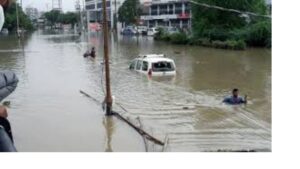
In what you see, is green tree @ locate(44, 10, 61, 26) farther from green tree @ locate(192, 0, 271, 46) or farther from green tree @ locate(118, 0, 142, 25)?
green tree @ locate(192, 0, 271, 46)

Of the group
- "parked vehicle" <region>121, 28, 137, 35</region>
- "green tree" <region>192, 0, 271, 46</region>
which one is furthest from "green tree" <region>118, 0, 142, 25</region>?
"green tree" <region>192, 0, 271, 46</region>

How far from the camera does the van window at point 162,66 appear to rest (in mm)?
16672

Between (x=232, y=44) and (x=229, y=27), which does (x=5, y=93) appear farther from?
(x=229, y=27)

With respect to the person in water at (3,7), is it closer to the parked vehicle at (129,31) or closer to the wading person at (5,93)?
the wading person at (5,93)

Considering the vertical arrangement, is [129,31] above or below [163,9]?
below

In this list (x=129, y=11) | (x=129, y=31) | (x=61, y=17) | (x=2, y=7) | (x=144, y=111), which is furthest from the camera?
(x=61, y=17)

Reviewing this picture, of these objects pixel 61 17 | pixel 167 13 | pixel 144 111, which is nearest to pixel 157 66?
pixel 144 111

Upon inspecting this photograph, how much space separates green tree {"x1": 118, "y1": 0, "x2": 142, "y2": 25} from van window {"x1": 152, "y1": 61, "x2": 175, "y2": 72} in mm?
47206

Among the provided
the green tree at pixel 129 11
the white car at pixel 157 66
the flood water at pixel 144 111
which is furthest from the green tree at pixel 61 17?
the white car at pixel 157 66

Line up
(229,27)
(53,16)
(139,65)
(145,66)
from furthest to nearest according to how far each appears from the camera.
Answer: (53,16) → (229,27) → (139,65) → (145,66)

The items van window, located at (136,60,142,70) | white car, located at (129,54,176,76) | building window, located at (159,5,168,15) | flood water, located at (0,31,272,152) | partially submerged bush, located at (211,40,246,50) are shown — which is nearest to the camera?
flood water, located at (0,31,272,152)

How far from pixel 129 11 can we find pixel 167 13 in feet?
20.2

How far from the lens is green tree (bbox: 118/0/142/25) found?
6400cm

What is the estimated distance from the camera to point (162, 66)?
16922mm
